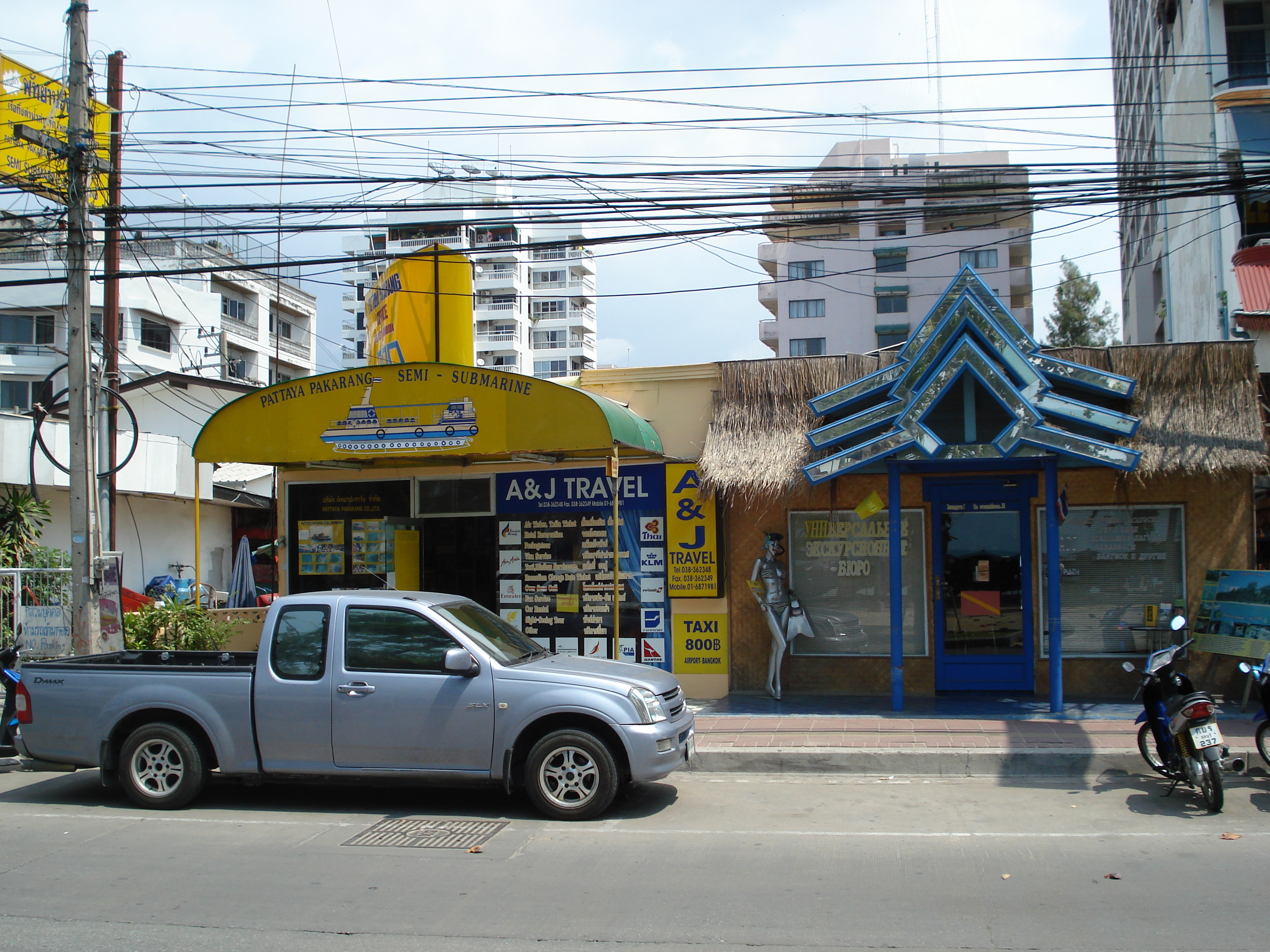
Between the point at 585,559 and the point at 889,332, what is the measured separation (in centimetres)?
4143

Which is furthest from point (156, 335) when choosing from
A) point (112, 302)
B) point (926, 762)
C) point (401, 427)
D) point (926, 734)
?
point (926, 762)

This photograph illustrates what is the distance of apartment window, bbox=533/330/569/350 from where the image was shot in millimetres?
68562

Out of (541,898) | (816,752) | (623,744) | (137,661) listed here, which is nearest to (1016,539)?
(816,752)

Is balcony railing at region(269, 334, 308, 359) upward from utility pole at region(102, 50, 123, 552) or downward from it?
upward

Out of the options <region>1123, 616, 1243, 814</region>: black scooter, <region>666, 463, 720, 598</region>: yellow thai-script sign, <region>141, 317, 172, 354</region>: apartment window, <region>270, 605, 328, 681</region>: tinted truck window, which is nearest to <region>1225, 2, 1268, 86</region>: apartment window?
<region>666, 463, 720, 598</region>: yellow thai-script sign

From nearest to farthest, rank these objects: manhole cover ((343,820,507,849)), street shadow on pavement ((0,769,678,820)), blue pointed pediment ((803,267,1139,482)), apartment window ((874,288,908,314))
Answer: manhole cover ((343,820,507,849))
street shadow on pavement ((0,769,678,820))
blue pointed pediment ((803,267,1139,482))
apartment window ((874,288,908,314))

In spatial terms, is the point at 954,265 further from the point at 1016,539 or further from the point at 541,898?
the point at 541,898

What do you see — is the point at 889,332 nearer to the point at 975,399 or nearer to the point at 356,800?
the point at 975,399

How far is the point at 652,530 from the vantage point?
42.7ft

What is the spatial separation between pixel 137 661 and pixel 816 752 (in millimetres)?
6366

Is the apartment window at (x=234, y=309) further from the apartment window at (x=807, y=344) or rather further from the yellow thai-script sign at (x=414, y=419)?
the yellow thai-script sign at (x=414, y=419)

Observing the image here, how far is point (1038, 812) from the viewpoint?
7.80 m

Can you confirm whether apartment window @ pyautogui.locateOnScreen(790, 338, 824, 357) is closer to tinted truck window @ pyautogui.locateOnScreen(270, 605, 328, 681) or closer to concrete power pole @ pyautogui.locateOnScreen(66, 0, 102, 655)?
concrete power pole @ pyautogui.locateOnScreen(66, 0, 102, 655)

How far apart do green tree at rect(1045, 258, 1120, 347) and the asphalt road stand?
39504 millimetres
